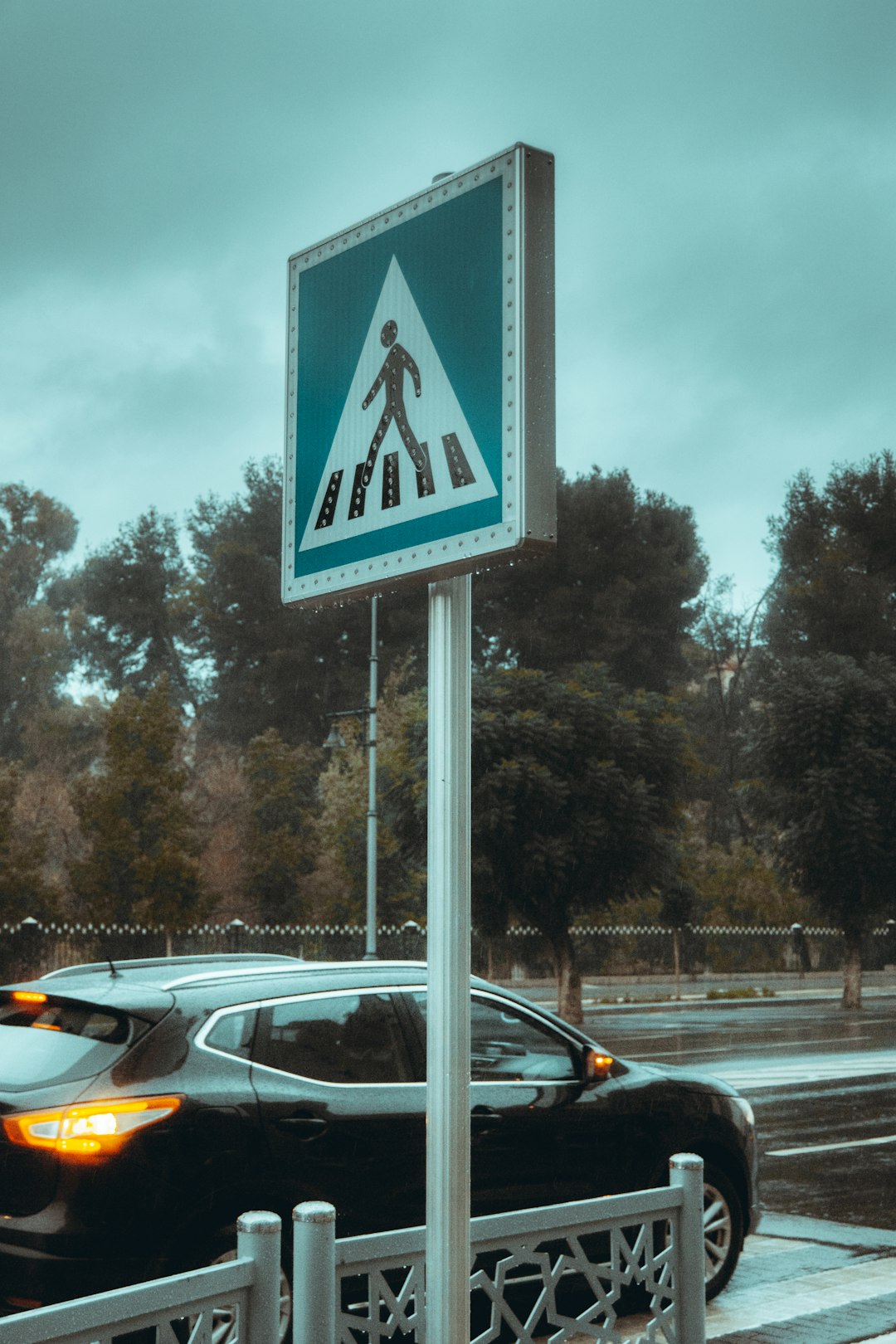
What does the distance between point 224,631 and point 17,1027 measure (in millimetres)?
46703

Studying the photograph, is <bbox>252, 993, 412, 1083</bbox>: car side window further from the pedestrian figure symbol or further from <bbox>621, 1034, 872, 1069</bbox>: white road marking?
<bbox>621, 1034, 872, 1069</bbox>: white road marking

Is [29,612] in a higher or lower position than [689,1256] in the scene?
higher

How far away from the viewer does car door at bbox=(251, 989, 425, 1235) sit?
556cm

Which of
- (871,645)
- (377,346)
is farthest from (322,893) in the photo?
(377,346)

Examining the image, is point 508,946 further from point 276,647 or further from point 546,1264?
point 546,1264

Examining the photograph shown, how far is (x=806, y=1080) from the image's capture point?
16859 mm

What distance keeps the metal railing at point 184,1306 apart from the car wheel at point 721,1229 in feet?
15.0

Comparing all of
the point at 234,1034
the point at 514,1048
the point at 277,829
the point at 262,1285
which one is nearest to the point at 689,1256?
the point at 262,1285

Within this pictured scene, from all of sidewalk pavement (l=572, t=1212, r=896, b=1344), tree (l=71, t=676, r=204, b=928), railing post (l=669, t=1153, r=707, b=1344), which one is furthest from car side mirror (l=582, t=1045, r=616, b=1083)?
tree (l=71, t=676, r=204, b=928)

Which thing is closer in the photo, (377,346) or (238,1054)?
(377,346)

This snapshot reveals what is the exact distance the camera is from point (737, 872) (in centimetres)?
5003

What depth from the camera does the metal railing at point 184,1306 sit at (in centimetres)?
236

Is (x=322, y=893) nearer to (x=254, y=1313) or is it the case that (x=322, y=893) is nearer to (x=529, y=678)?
(x=529, y=678)

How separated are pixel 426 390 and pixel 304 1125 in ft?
11.5
